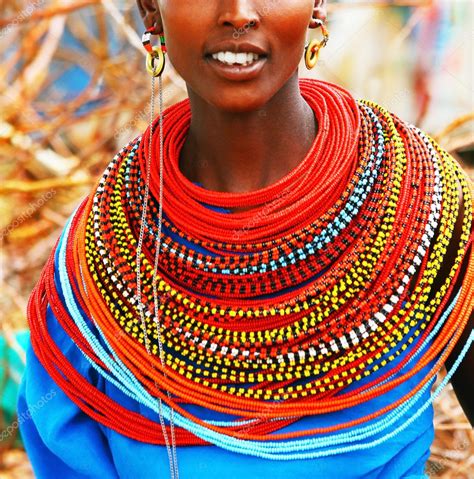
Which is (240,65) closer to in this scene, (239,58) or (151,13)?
(239,58)

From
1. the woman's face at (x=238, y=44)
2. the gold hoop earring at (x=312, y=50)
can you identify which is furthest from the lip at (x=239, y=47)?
the gold hoop earring at (x=312, y=50)

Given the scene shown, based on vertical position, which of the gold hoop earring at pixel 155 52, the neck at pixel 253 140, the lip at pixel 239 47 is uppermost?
the lip at pixel 239 47

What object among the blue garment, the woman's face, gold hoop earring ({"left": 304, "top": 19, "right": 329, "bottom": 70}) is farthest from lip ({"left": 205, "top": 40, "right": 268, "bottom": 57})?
the blue garment

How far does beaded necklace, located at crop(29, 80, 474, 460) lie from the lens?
51.1 inches

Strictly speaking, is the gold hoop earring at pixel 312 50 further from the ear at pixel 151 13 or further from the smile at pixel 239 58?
the ear at pixel 151 13

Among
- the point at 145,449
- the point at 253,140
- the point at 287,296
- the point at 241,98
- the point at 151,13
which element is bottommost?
the point at 145,449

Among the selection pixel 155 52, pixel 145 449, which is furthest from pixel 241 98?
pixel 145 449

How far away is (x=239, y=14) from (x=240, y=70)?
0.29 feet

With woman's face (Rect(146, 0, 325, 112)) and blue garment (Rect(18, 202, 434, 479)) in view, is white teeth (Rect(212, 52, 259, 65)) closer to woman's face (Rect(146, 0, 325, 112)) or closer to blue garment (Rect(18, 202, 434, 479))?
woman's face (Rect(146, 0, 325, 112))

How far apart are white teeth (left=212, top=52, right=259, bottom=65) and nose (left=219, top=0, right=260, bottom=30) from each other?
0.14ft

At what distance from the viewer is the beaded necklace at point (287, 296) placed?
4.26 ft

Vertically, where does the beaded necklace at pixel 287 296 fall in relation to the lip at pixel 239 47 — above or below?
below

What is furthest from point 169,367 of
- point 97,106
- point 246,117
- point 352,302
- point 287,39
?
point 97,106

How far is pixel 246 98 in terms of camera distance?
4.18ft
